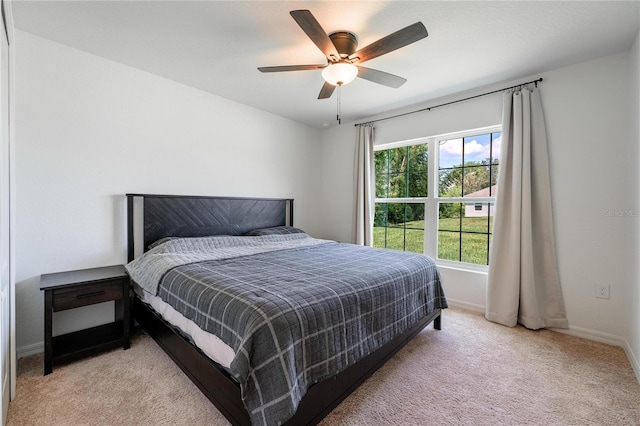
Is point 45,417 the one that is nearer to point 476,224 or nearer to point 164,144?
point 164,144

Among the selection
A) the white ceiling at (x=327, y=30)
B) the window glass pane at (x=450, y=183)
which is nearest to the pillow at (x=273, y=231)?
the white ceiling at (x=327, y=30)

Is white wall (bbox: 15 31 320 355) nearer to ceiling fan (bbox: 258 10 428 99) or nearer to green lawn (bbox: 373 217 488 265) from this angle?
ceiling fan (bbox: 258 10 428 99)

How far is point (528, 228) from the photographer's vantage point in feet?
8.76

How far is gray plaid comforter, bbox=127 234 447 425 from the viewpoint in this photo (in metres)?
Answer: 1.21

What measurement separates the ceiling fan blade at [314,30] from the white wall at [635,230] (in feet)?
7.61

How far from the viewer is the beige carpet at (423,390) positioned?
5.11 ft

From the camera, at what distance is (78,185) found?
94.0 inches

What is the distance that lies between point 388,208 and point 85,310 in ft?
11.8

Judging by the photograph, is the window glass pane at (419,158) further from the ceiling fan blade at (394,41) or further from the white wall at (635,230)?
the ceiling fan blade at (394,41)

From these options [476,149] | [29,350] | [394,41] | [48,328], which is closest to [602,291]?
[476,149]

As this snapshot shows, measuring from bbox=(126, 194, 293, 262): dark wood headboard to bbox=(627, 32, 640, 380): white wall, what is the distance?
358cm

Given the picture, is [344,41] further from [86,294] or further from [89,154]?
[86,294]

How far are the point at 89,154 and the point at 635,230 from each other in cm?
457

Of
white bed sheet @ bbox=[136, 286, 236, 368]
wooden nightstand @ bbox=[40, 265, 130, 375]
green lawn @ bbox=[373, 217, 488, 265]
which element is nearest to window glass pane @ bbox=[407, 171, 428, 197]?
green lawn @ bbox=[373, 217, 488, 265]
